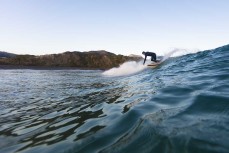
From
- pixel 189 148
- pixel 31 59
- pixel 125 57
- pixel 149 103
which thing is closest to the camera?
pixel 189 148

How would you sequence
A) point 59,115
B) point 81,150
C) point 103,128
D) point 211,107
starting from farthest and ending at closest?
point 59,115 < point 211,107 < point 103,128 < point 81,150

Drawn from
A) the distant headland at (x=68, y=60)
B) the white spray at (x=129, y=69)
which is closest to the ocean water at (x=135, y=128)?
the white spray at (x=129, y=69)

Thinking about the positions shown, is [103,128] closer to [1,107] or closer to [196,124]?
[196,124]

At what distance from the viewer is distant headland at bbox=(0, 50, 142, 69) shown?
71.1 metres

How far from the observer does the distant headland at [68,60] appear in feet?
233

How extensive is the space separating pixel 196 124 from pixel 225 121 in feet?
1.84

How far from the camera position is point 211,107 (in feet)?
18.4

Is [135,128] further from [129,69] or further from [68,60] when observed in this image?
[68,60]

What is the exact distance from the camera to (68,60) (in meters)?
77.8

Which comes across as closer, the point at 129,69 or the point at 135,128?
the point at 135,128

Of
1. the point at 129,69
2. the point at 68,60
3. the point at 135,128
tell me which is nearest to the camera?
the point at 135,128

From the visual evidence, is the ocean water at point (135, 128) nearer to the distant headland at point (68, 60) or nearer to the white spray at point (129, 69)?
the white spray at point (129, 69)

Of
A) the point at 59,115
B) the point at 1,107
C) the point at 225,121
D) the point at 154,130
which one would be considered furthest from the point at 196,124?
the point at 1,107

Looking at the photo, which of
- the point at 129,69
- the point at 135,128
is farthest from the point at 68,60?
the point at 135,128
